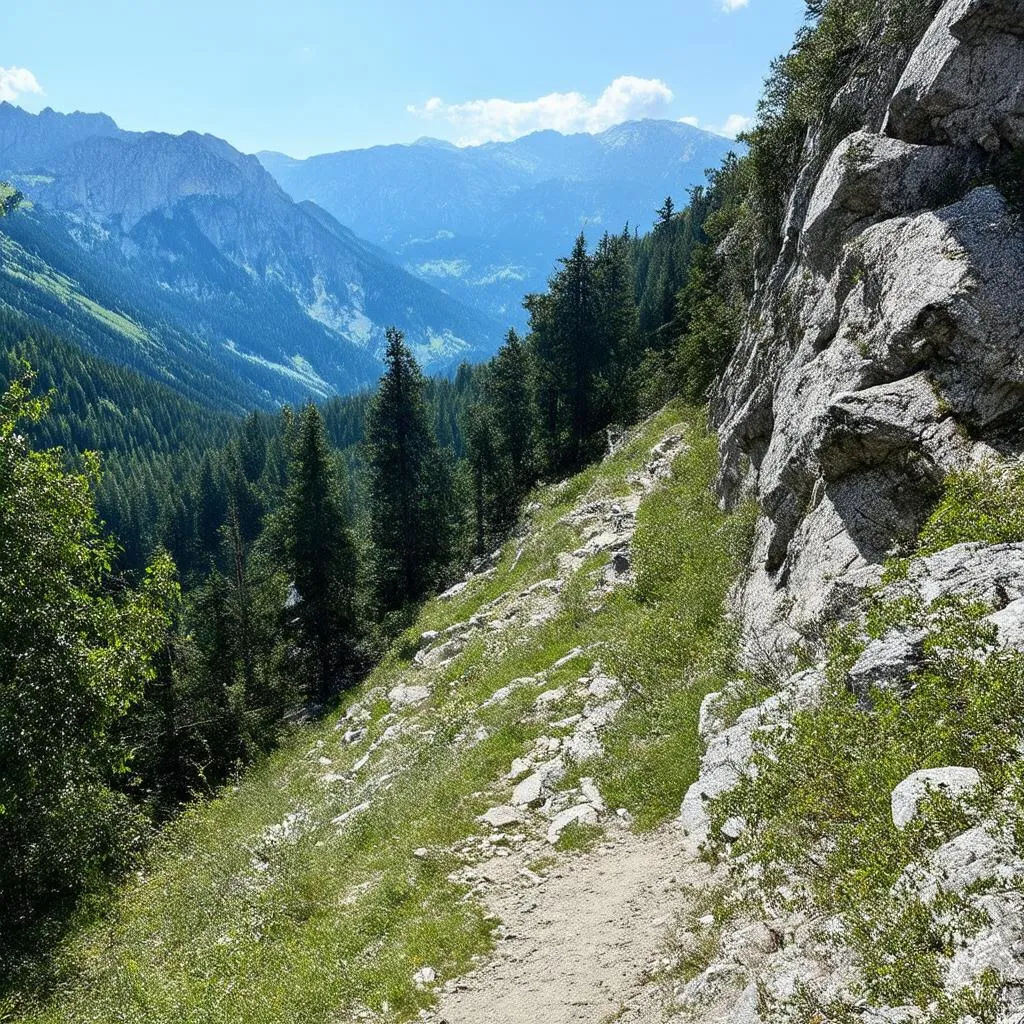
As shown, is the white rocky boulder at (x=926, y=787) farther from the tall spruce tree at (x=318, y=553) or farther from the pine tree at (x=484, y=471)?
the pine tree at (x=484, y=471)

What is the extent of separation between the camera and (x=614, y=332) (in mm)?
46469

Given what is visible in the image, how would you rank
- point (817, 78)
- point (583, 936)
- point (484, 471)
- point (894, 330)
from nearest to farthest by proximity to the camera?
point (583, 936) → point (894, 330) → point (817, 78) → point (484, 471)

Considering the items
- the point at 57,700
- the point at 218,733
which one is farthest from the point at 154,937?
the point at 218,733

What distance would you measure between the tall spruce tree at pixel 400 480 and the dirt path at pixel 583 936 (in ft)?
99.0

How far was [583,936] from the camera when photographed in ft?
23.5

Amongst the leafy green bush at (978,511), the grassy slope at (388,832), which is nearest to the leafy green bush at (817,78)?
the grassy slope at (388,832)

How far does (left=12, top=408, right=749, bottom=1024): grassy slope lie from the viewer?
7828 millimetres

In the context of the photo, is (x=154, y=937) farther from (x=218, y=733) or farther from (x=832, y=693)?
(x=218, y=733)

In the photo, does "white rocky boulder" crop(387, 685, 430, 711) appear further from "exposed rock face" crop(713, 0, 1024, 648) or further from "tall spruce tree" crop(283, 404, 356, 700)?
"tall spruce tree" crop(283, 404, 356, 700)

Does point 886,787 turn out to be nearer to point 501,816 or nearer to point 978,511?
point 978,511

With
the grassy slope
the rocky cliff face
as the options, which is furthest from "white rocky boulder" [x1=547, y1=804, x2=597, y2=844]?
the rocky cliff face

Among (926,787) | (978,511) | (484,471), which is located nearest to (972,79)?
(978,511)

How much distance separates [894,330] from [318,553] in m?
30.1

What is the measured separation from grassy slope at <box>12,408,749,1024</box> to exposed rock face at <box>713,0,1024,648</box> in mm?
2026
